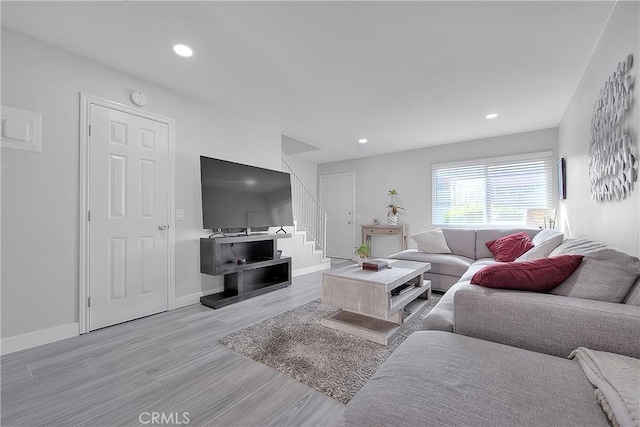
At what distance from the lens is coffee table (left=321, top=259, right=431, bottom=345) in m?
2.16

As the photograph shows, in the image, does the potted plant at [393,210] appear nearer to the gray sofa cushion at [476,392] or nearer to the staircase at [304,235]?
the staircase at [304,235]

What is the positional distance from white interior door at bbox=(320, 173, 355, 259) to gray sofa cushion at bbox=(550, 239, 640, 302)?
16.8ft

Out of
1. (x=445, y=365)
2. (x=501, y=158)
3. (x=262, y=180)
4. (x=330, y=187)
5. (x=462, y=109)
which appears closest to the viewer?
(x=445, y=365)

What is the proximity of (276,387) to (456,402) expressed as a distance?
117cm

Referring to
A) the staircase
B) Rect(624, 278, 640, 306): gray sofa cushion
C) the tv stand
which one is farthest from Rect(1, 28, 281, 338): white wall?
Rect(624, 278, 640, 306): gray sofa cushion

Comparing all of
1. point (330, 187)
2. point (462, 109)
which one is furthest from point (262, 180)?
point (330, 187)

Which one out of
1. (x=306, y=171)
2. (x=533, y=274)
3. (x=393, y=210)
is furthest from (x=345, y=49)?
(x=306, y=171)

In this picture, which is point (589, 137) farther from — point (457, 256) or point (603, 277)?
point (457, 256)

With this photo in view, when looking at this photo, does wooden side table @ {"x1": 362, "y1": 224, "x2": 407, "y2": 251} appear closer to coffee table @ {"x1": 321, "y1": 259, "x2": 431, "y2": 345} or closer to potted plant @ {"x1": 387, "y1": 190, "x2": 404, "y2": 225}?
potted plant @ {"x1": 387, "y1": 190, "x2": 404, "y2": 225}

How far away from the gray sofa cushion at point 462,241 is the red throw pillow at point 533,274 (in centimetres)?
274

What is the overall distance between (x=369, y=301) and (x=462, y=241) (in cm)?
258

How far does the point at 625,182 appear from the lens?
159cm

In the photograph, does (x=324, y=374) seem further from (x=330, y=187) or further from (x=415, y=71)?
(x=330, y=187)

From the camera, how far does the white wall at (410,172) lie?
4559 mm
